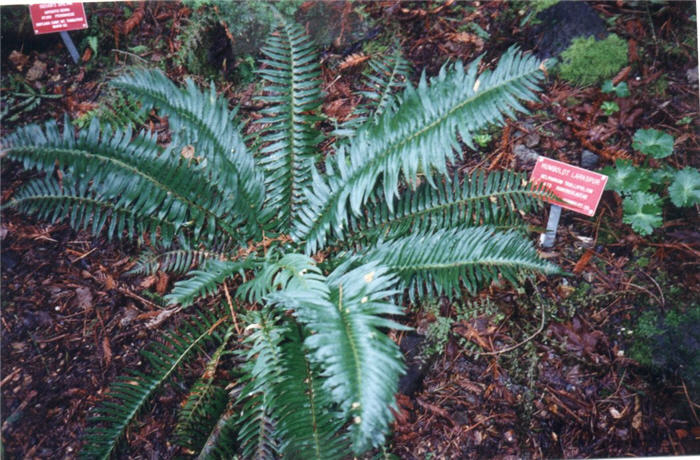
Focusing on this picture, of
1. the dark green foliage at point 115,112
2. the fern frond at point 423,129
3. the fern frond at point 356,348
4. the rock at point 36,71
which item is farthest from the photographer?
the rock at point 36,71

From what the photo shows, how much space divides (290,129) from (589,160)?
1718 mm

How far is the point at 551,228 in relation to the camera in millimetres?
2455

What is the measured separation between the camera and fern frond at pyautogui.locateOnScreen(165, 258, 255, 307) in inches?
83.9

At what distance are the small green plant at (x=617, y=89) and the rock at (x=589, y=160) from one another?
420 mm

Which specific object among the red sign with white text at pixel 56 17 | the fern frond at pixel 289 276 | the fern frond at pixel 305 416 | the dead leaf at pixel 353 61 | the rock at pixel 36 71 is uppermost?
the red sign with white text at pixel 56 17

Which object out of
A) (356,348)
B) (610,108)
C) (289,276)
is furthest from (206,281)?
(610,108)

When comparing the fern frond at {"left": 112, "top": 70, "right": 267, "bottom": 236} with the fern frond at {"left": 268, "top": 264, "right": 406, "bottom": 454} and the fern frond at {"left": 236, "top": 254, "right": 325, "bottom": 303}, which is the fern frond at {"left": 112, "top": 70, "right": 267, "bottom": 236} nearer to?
the fern frond at {"left": 236, "top": 254, "right": 325, "bottom": 303}

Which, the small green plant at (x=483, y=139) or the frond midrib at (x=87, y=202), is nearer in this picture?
the frond midrib at (x=87, y=202)

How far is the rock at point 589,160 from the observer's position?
276 cm

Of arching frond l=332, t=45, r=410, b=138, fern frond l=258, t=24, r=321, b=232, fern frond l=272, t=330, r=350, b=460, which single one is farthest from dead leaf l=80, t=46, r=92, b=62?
fern frond l=272, t=330, r=350, b=460

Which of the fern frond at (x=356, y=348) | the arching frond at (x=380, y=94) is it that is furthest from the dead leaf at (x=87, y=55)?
the fern frond at (x=356, y=348)

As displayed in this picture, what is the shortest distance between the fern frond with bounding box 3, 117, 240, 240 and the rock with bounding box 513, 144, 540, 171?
1654 millimetres

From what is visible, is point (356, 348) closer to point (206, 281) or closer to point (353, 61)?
point (206, 281)

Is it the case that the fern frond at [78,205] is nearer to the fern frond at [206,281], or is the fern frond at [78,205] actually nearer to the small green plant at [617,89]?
the fern frond at [206,281]
